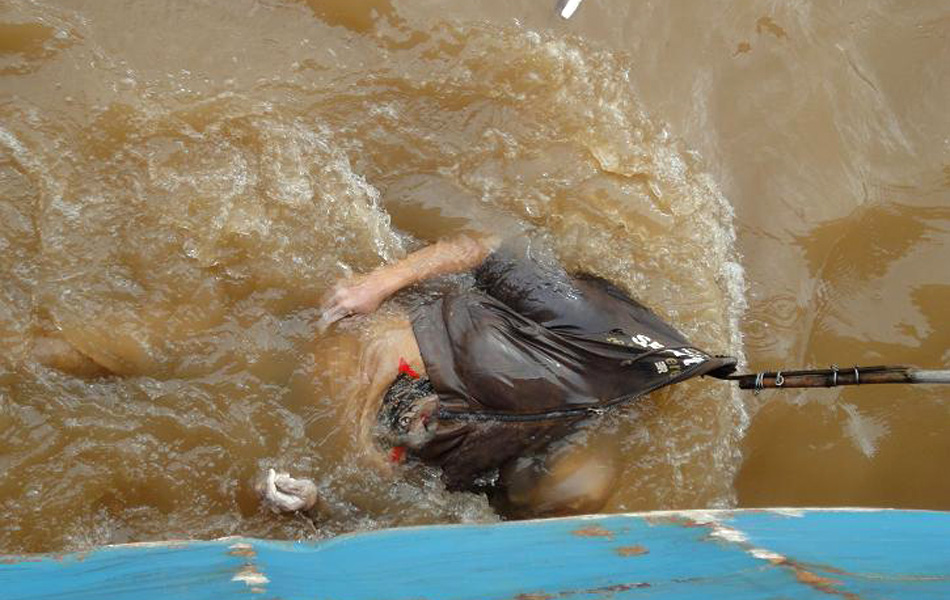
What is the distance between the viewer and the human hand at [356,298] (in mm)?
3104

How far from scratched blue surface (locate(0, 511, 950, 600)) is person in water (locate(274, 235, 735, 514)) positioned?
2.24ft

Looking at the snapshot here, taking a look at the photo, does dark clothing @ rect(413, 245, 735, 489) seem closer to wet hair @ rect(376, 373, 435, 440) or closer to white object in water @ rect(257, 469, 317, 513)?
wet hair @ rect(376, 373, 435, 440)

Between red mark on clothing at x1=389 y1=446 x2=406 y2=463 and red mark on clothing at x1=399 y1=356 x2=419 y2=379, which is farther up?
red mark on clothing at x1=399 y1=356 x2=419 y2=379

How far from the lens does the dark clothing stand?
2822 millimetres

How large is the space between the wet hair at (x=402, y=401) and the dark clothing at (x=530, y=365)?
0.35ft

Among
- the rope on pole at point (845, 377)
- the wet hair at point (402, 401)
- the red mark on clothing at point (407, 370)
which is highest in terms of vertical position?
the rope on pole at point (845, 377)

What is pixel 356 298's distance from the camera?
10.2 feet

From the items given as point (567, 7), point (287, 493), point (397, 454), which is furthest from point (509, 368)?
point (567, 7)

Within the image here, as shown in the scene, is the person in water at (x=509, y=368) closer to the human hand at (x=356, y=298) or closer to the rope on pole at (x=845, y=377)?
the human hand at (x=356, y=298)

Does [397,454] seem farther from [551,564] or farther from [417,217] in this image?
[551,564]

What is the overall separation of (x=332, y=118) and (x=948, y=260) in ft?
9.20

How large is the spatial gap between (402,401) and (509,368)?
0.43 m

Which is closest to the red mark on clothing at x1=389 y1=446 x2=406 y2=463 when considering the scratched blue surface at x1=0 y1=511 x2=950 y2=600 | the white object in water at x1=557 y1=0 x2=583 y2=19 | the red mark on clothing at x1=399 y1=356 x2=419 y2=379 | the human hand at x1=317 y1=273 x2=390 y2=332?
the red mark on clothing at x1=399 y1=356 x2=419 y2=379

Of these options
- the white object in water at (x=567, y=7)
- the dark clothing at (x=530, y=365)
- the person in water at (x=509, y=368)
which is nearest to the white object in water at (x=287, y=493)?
the person in water at (x=509, y=368)
